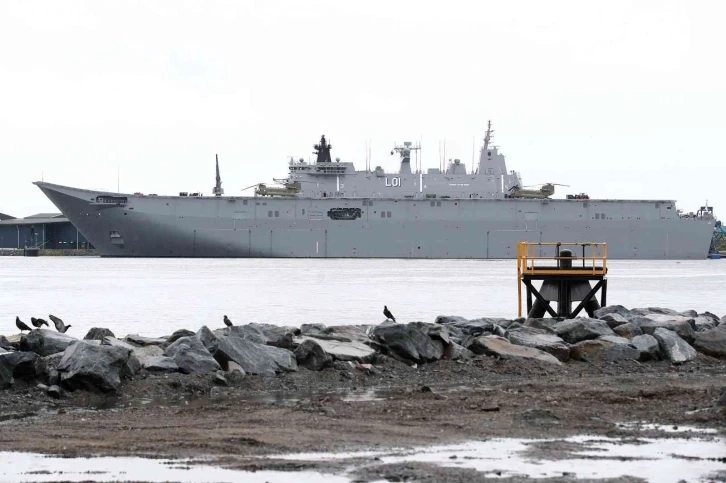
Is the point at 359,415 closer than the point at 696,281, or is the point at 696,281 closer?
the point at 359,415

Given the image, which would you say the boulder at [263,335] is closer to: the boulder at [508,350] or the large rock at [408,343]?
→ the large rock at [408,343]

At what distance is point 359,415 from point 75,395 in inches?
110

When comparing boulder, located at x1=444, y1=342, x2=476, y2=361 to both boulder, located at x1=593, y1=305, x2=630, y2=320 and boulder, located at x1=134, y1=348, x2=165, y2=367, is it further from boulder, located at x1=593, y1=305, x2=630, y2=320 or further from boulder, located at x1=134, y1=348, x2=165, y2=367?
boulder, located at x1=593, y1=305, x2=630, y2=320

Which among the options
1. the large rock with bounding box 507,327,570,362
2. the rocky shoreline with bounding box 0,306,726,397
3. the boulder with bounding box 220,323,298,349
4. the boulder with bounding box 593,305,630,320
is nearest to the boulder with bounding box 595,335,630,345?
the rocky shoreline with bounding box 0,306,726,397

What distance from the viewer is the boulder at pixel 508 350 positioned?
11.6 m

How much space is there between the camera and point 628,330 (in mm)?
13445

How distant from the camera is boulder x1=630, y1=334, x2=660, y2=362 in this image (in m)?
12.1

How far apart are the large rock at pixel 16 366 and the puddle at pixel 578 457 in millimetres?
4074

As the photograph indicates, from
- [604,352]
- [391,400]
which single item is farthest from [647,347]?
[391,400]

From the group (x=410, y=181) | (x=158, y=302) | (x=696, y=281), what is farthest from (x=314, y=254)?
(x=158, y=302)

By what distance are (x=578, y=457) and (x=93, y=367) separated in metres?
4.87

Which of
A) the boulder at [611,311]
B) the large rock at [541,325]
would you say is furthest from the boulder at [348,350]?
the boulder at [611,311]

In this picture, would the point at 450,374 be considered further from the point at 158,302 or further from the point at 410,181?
the point at 410,181

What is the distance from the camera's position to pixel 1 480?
579cm
